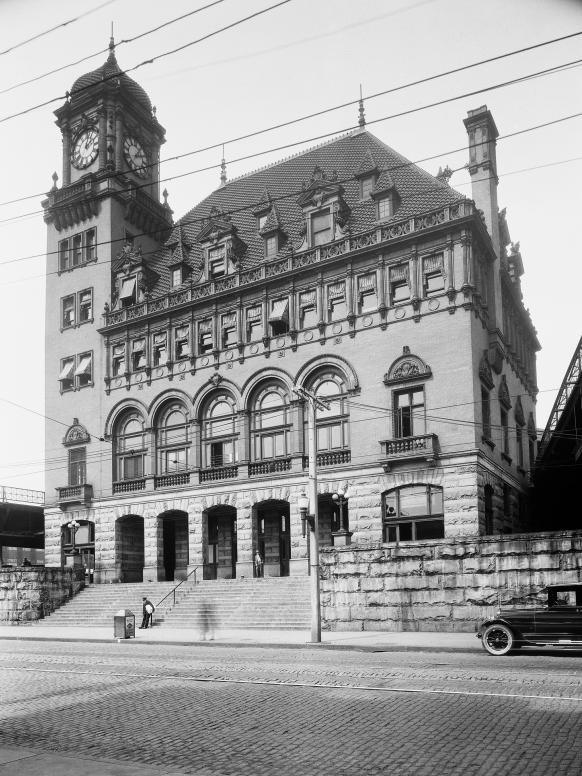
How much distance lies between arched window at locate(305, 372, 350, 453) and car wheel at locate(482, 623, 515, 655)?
67.0 ft

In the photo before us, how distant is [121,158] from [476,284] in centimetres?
2687

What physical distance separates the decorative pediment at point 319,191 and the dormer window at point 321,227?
0.54 meters

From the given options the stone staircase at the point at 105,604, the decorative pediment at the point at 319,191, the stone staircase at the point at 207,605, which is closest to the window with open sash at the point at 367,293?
the decorative pediment at the point at 319,191

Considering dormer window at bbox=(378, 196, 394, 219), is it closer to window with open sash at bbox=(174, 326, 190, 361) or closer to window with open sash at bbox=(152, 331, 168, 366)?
window with open sash at bbox=(174, 326, 190, 361)

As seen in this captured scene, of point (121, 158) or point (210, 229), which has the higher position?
point (121, 158)

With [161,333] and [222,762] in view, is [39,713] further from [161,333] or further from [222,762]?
[161,333]

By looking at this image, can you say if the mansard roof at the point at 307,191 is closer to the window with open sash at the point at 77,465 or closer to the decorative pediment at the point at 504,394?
the decorative pediment at the point at 504,394

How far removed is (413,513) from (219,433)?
12.7 m

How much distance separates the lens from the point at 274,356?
4391cm

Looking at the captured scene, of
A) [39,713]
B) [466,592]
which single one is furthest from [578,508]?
[39,713]

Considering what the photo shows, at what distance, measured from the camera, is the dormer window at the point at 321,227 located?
4347cm

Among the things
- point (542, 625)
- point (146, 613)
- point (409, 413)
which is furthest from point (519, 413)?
point (542, 625)

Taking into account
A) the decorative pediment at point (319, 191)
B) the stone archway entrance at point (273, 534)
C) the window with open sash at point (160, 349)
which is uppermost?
the decorative pediment at point (319, 191)

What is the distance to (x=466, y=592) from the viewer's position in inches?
1161
